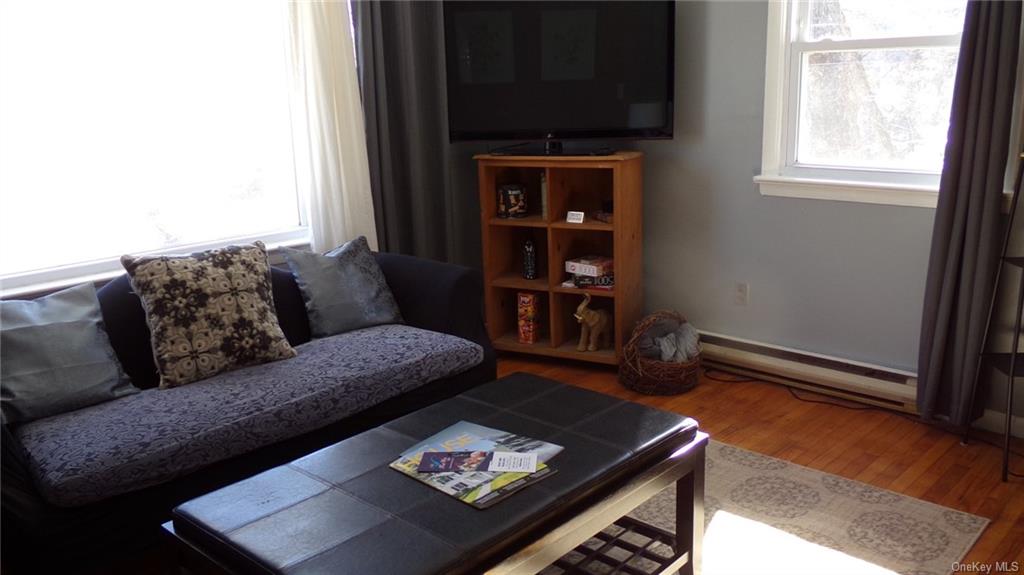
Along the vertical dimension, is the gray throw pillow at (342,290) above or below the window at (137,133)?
below

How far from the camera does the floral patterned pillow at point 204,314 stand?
274cm

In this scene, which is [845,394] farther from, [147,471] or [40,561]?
[40,561]

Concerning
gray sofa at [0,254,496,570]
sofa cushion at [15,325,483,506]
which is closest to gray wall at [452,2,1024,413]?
gray sofa at [0,254,496,570]

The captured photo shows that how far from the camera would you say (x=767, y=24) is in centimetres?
348

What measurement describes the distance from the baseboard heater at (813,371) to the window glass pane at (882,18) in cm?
131

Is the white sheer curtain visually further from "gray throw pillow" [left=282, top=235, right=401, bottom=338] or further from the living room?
"gray throw pillow" [left=282, top=235, right=401, bottom=338]

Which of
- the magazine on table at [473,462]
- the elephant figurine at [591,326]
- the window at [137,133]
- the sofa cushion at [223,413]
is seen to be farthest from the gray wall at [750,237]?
the magazine on table at [473,462]

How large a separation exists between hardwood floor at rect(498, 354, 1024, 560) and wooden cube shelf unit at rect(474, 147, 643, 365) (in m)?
0.33

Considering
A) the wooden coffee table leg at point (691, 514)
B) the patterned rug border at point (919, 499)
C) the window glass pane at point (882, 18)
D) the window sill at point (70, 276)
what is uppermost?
the window glass pane at point (882, 18)

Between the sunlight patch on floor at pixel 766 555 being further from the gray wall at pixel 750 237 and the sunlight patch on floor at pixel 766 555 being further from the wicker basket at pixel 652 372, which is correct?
the gray wall at pixel 750 237

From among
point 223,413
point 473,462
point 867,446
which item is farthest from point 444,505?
point 867,446

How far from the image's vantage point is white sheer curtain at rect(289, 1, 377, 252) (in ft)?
11.6

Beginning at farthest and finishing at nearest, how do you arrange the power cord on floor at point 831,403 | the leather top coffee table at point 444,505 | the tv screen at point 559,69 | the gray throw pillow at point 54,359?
the tv screen at point 559,69 < the power cord on floor at point 831,403 < the gray throw pillow at point 54,359 < the leather top coffee table at point 444,505

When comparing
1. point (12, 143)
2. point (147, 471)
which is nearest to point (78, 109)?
point (12, 143)
